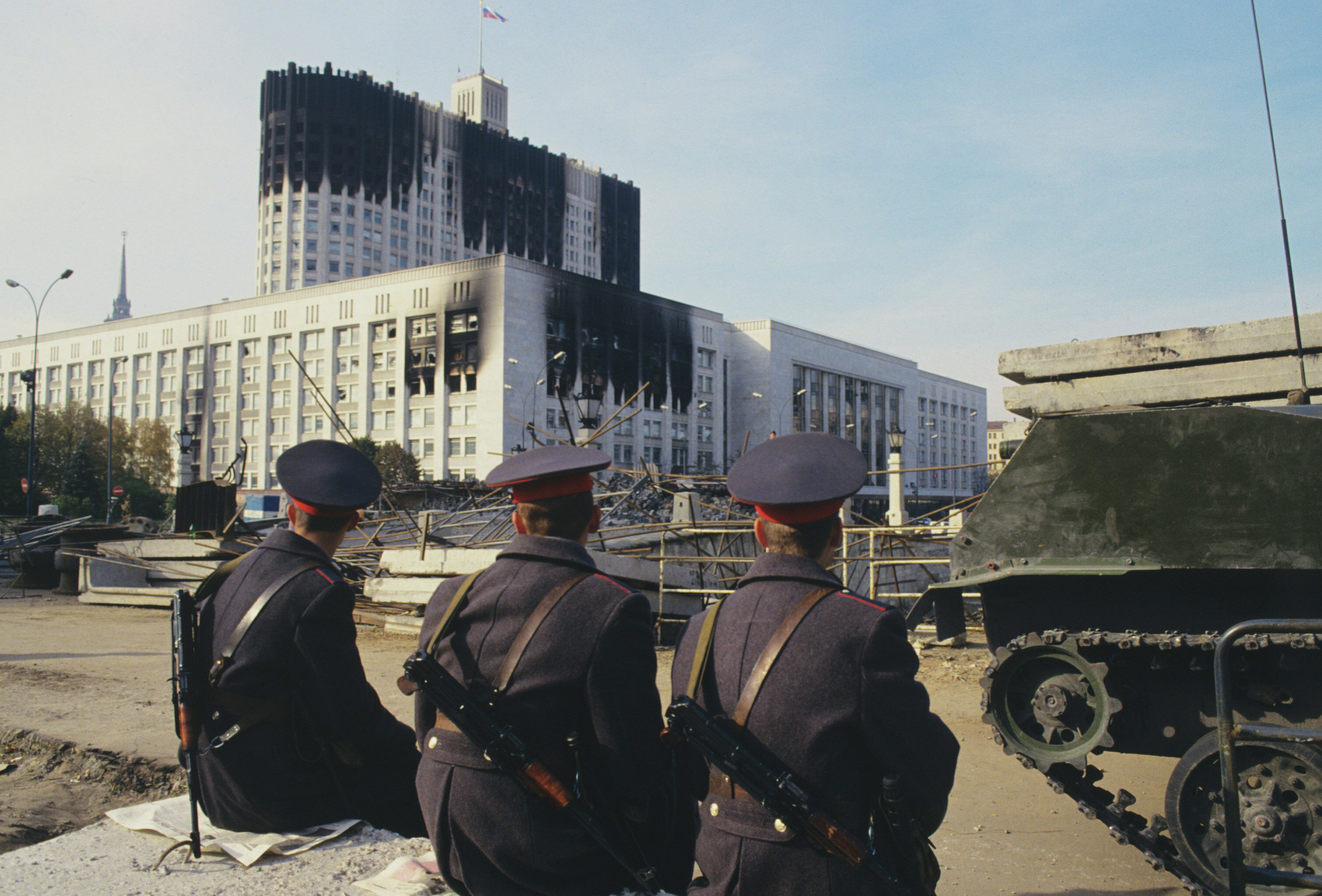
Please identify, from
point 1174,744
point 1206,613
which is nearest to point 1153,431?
point 1206,613

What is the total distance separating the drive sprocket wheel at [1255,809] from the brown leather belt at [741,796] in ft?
8.21

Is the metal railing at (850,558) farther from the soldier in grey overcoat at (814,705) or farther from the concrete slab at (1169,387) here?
the soldier in grey overcoat at (814,705)

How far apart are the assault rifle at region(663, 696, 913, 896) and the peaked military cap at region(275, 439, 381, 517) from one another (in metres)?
1.85

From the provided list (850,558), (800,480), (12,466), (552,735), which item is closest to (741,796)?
(552,735)

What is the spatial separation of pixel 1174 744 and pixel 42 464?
57.6 metres

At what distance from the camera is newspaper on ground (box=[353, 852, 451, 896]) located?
3.26m

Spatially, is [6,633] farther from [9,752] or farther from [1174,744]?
[1174,744]

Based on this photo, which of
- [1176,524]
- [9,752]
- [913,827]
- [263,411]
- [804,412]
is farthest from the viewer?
[804,412]

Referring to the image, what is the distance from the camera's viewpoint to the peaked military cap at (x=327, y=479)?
12.6 ft

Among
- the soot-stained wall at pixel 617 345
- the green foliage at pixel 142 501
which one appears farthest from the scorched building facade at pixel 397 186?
the green foliage at pixel 142 501

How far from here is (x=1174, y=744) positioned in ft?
16.7

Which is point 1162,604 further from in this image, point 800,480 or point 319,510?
point 319,510

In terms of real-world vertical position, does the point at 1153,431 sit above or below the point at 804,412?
below

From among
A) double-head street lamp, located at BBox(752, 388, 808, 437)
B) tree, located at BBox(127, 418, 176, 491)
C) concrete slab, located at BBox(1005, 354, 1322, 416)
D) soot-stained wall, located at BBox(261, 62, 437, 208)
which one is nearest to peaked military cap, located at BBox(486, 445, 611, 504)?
concrete slab, located at BBox(1005, 354, 1322, 416)
